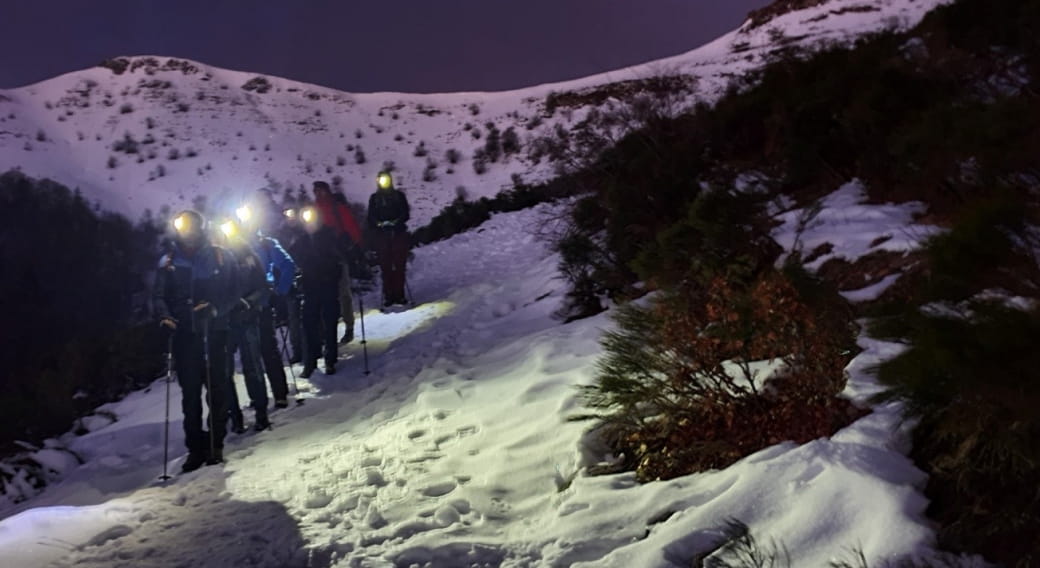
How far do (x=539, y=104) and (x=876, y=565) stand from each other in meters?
35.9

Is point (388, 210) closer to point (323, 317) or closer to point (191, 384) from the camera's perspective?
point (323, 317)

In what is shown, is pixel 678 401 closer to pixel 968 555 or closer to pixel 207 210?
pixel 968 555

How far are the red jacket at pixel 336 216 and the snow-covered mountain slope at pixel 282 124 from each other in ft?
49.2

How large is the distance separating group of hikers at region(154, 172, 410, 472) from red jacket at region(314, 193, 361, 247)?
21 mm

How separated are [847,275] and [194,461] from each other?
5125 millimetres

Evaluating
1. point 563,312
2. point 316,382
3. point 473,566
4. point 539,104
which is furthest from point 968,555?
point 539,104

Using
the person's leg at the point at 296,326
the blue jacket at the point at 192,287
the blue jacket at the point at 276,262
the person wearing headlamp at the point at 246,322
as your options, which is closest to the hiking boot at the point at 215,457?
the person wearing headlamp at the point at 246,322

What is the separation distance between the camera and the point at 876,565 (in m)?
2.25

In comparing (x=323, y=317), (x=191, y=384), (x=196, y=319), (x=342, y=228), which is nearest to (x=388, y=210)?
(x=342, y=228)

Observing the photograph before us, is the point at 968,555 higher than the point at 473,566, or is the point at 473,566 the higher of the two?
the point at 968,555

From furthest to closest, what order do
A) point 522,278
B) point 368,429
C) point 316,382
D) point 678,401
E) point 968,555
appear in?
point 522,278 < point 316,382 < point 368,429 < point 678,401 < point 968,555

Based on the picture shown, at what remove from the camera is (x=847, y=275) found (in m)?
4.63

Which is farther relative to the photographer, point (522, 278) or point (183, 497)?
point (522, 278)

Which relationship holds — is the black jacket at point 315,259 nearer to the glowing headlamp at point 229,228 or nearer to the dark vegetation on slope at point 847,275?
the glowing headlamp at point 229,228
